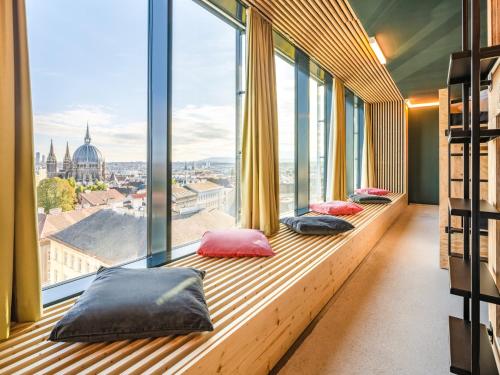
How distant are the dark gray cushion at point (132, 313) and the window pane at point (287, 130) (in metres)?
2.69

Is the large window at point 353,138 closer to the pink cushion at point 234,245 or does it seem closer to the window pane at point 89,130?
the pink cushion at point 234,245

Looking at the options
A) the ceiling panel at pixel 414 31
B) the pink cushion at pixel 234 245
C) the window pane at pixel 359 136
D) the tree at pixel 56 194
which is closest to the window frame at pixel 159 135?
the pink cushion at pixel 234 245

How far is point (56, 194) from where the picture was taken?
5.59ft

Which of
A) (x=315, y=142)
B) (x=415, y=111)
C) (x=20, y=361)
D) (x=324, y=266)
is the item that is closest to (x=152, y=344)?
(x=20, y=361)

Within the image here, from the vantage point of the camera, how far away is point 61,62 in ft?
5.62

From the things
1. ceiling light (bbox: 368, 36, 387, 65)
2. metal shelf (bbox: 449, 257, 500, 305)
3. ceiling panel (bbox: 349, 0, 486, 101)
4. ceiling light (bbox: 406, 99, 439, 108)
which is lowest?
metal shelf (bbox: 449, 257, 500, 305)

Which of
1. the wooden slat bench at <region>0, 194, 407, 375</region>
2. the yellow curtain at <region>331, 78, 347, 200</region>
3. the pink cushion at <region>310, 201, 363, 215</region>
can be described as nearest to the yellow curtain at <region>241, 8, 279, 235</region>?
the wooden slat bench at <region>0, 194, 407, 375</region>

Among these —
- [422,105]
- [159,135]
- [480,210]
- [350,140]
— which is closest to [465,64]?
[480,210]

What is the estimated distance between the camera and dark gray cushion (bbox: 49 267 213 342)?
1145 millimetres

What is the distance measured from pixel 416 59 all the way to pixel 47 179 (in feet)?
17.5

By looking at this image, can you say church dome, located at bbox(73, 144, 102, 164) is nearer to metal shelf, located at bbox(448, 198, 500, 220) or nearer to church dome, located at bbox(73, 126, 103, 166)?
church dome, located at bbox(73, 126, 103, 166)

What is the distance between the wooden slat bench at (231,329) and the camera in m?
1.05

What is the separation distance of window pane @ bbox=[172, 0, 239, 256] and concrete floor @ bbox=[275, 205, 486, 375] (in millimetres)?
1336

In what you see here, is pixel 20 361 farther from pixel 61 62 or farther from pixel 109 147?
pixel 61 62
